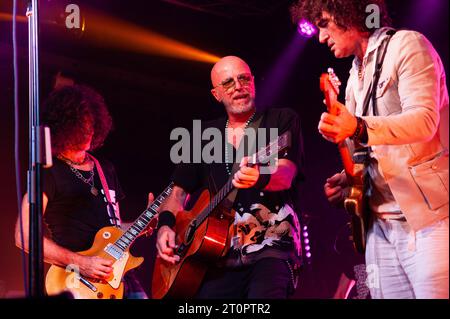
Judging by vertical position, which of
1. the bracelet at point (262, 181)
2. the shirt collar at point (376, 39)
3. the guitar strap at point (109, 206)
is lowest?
the guitar strap at point (109, 206)

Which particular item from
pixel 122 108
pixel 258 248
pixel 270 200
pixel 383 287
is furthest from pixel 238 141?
pixel 122 108

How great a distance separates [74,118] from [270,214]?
230cm

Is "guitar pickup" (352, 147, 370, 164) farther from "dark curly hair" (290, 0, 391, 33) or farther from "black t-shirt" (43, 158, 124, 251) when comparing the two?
"black t-shirt" (43, 158, 124, 251)

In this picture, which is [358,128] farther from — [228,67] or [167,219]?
[167,219]

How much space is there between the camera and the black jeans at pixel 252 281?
365cm

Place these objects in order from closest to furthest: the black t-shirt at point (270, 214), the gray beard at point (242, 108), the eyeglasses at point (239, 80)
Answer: the black t-shirt at point (270, 214) → the gray beard at point (242, 108) → the eyeglasses at point (239, 80)

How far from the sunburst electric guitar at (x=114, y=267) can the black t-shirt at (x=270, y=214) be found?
909 mm

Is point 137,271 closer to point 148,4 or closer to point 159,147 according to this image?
point 159,147

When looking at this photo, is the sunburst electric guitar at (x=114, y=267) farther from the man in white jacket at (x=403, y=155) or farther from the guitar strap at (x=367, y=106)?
the man in white jacket at (x=403, y=155)

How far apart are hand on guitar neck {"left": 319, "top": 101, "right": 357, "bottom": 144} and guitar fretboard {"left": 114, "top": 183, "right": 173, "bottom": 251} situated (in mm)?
2219

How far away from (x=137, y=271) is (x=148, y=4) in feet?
9.38

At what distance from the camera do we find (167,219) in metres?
4.50

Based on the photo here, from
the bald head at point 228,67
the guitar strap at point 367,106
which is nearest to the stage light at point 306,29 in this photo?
the bald head at point 228,67

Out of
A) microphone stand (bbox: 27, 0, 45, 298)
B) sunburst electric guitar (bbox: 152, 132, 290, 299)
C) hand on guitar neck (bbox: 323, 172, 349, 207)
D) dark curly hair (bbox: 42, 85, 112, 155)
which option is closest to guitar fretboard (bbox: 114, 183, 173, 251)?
sunburst electric guitar (bbox: 152, 132, 290, 299)
